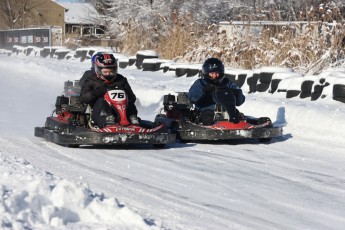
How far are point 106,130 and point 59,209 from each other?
4.30 meters

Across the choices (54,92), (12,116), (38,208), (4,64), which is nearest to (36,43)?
(4,64)

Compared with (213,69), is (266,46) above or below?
above

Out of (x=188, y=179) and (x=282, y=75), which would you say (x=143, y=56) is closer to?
(x=282, y=75)

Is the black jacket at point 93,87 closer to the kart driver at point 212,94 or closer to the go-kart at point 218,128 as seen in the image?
the go-kart at point 218,128

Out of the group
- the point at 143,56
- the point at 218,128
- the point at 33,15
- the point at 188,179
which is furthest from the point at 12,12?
the point at 188,179

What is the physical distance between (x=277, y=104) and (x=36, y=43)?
25605 millimetres

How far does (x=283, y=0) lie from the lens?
36.2 m

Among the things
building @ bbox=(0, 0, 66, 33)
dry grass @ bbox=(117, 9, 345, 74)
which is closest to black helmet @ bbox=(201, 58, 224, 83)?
dry grass @ bbox=(117, 9, 345, 74)

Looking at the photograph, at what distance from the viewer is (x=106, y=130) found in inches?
371

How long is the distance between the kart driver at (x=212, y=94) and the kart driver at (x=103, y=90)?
955 mm

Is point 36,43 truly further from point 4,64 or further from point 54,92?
point 54,92

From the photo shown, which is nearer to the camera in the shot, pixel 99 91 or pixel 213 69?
pixel 99 91

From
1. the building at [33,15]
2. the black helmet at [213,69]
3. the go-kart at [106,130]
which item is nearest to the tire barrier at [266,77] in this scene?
the black helmet at [213,69]

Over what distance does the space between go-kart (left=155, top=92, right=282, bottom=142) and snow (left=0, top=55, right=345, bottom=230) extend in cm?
14
